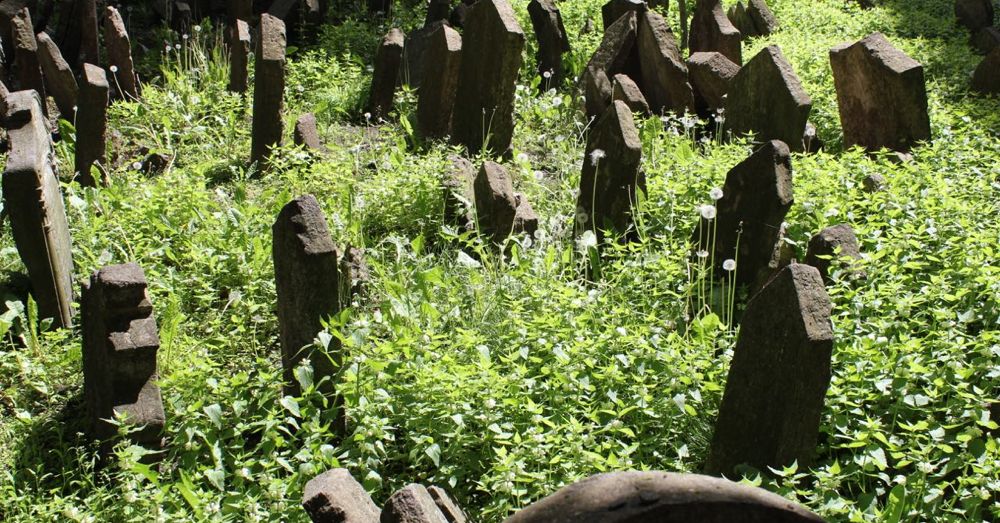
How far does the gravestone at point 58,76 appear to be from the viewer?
6691 mm

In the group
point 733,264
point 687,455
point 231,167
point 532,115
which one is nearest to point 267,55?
point 231,167

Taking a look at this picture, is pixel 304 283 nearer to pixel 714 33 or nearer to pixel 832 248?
pixel 832 248

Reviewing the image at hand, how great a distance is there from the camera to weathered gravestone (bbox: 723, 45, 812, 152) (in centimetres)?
600

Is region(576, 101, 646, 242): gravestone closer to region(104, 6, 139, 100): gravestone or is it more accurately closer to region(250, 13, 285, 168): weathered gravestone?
region(250, 13, 285, 168): weathered gravestone

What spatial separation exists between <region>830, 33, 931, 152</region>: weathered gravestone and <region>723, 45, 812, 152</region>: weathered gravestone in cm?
54

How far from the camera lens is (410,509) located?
8.17 ft

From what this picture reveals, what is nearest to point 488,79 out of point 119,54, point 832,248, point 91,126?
point 91,126

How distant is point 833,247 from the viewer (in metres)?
4.44

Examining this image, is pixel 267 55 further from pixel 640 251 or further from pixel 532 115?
pixel 640 251

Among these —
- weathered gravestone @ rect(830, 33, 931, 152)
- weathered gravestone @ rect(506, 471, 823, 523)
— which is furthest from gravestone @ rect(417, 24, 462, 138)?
weathered gravestone @ rect(506, 471, 823, 523)

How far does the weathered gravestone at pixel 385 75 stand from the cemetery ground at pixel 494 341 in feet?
2.87

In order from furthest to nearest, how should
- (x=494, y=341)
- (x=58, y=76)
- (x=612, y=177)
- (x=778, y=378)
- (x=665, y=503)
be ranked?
(x=58, y=76)
(x=612, y=177)
(x=494, y=341)
(x=778, y=378)
(x=665, y=503)

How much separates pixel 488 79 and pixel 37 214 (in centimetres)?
318

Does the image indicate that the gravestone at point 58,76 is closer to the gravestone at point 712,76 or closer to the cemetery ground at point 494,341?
the cemetery ground at point 494,341
